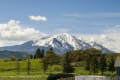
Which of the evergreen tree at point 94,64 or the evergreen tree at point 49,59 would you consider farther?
the evergreen tree at point 49,59

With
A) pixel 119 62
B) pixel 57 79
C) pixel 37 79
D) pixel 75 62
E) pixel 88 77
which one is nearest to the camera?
pixel 88 77

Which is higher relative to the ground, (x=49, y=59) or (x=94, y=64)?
(x=49, y=59)

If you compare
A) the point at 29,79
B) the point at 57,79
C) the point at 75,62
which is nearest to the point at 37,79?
the point at 29,79

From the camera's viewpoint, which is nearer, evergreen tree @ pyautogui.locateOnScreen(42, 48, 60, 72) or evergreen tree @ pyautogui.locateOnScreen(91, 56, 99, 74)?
evergreen tree @ pyautogui.locateOnScreen(91, 56, 99, 74)

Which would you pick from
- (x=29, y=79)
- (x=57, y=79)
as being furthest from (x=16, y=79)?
(x=57, y=79)

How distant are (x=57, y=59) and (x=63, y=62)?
33.1m

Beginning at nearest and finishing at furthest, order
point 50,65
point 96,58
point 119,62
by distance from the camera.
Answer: point 119,62 → point 96,58 → point 50,65

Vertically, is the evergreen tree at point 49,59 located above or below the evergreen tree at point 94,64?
above

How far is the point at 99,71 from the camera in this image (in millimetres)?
152875

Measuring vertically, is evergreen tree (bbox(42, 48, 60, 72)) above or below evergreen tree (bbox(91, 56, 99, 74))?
above

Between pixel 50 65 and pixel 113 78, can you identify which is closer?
pixel 113 78

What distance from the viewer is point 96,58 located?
145m

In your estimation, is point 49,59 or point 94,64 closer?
point 94,64

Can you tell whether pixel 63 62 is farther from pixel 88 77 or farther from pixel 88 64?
pixel 88 77
